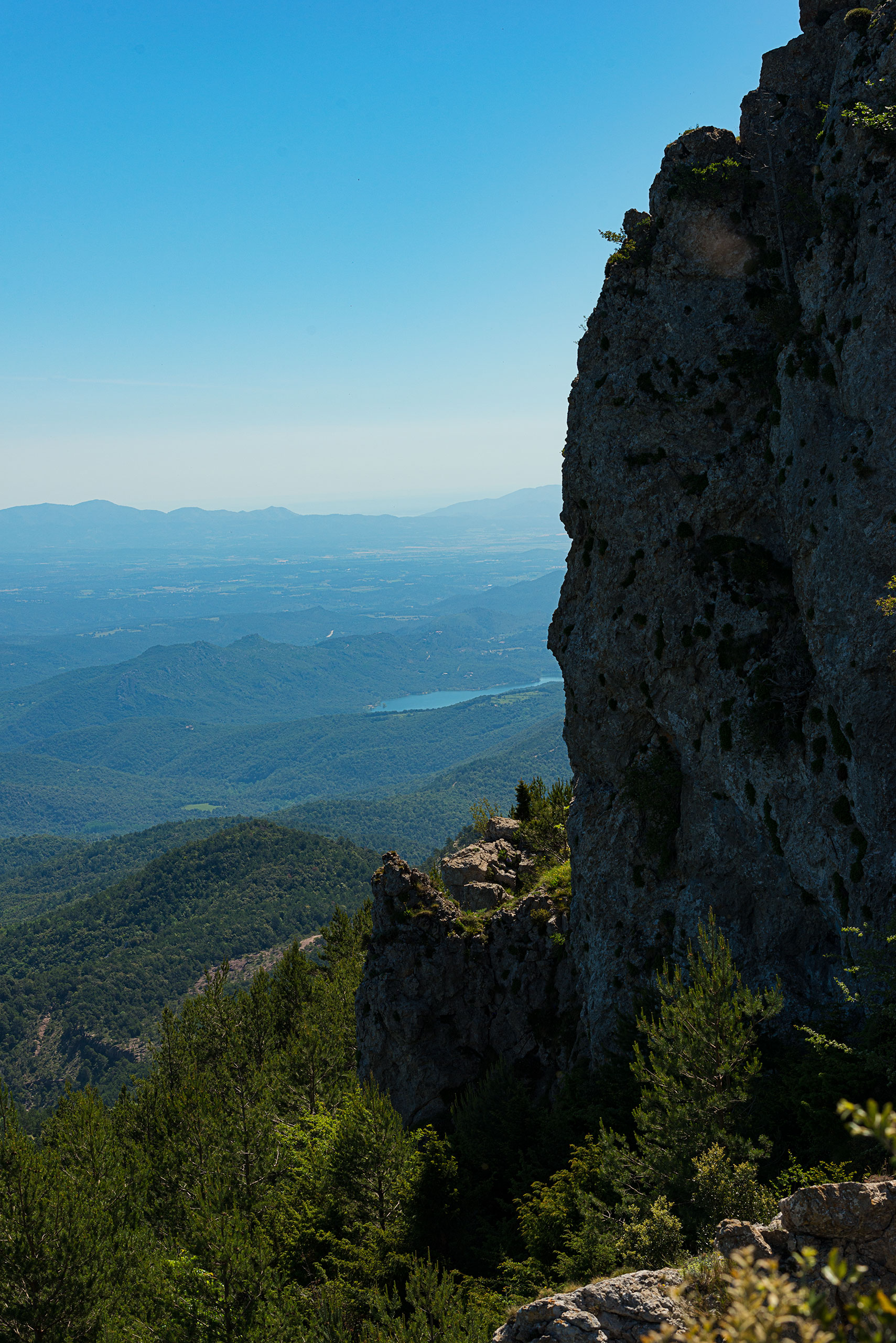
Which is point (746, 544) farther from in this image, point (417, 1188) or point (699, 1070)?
point (417, 1188)

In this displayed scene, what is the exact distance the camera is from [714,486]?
26297 mm

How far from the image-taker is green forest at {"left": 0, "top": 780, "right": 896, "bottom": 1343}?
1556 centimetres

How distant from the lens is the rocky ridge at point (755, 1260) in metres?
9.86

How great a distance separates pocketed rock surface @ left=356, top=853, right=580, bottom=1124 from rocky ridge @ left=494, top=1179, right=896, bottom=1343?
20628 mm

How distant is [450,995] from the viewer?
3400 centimetres

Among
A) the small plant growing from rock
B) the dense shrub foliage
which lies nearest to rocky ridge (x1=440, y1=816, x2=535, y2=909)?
the dense shrub foliage

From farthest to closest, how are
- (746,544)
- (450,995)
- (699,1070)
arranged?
(450,995) → (746,544) → (699,1070)

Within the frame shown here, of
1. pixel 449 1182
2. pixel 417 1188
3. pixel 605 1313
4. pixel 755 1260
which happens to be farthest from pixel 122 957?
pixel 755 1260

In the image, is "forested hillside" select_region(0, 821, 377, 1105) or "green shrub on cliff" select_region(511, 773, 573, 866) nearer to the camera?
"green shrub on cliff" select_region(511, 773, 573, 866)

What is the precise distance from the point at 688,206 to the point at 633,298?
3460mm

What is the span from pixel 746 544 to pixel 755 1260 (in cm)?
2021

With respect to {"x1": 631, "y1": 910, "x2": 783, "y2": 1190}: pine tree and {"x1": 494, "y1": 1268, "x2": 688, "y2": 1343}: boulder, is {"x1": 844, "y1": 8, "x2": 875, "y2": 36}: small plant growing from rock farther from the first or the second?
{"x1": 494, "y1": 1268, "x2": 688, "y2": 1343}: boulder

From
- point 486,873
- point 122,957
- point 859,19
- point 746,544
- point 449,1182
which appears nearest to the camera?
point 859,19

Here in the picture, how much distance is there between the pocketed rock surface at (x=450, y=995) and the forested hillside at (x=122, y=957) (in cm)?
11839
